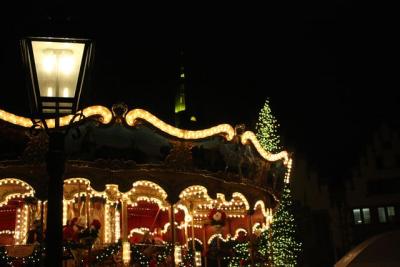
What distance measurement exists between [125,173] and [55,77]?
744 centimetres

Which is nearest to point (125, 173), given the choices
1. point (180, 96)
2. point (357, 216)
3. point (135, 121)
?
point (135, 121)

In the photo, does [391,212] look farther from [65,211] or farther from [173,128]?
[173,128]

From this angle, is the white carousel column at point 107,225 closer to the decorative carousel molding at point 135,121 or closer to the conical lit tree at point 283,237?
the decorative carousel molding at point 135,121

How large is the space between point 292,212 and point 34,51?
124 feet

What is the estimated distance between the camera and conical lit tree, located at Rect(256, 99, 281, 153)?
3312 centimetres

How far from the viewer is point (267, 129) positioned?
34.0 meters

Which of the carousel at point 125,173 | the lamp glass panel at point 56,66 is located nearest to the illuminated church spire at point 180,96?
the carousel at point 125,173

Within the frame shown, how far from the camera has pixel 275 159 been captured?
14820mm

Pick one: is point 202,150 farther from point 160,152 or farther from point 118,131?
point 118,131

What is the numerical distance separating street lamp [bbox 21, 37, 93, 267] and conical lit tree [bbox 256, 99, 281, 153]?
2823cm

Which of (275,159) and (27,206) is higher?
Result: (275,159)

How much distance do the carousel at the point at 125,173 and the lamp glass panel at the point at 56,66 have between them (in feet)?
17.5

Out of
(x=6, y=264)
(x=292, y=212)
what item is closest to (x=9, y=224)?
(x=6, y=264)

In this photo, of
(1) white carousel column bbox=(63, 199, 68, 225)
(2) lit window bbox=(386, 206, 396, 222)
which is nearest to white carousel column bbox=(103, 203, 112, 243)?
(1) white carousel column bbox=(63, 199, 68, 225)
